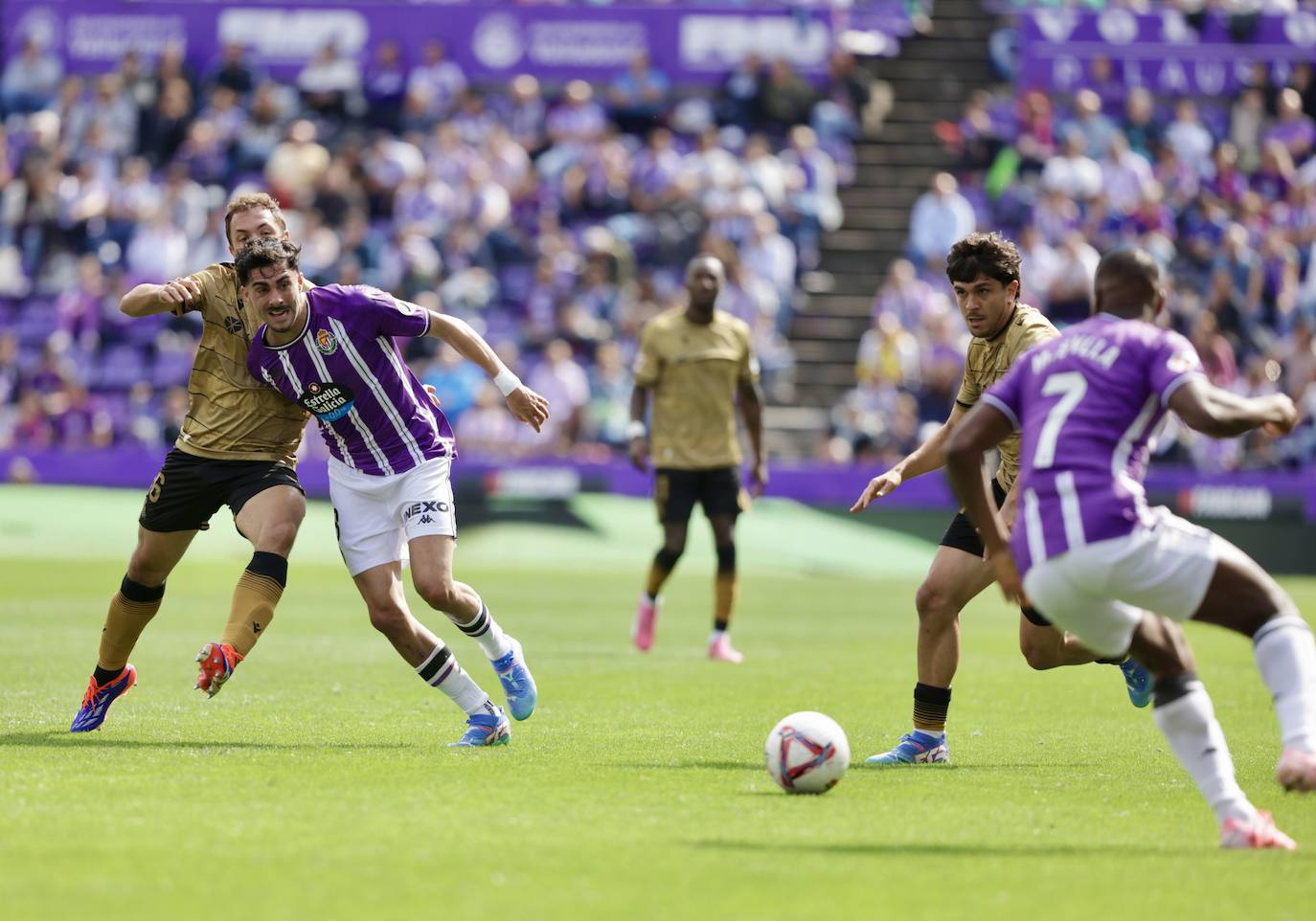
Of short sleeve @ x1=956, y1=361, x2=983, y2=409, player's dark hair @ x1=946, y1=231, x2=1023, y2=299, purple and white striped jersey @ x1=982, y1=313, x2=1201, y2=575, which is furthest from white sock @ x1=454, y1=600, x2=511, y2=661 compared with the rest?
purple and white striped jersey @ x1=982, y1=313, x2=1201, y2=575

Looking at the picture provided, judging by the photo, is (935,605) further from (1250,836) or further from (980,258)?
(1250,836)

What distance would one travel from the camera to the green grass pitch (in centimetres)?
562

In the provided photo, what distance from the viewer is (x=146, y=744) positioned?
28.7 feet

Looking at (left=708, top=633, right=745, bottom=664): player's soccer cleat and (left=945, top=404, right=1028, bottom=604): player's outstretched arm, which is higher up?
(left=945, top=404, right=1028, bottom=604): player's outstretched arm

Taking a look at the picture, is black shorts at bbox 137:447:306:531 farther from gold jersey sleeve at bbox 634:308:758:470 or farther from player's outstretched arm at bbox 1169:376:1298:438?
gold jersey sleeve at bbox 634:308:758:470

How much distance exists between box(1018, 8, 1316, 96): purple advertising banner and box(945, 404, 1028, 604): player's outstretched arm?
22974 mm

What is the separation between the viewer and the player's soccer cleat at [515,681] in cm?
934

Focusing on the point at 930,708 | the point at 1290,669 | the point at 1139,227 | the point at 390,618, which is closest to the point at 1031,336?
the point at 930,708

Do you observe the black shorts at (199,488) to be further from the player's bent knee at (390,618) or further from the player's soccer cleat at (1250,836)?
the player's soccer cleat at (1250,836)

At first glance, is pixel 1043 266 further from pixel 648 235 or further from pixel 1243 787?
pixel 1243 787

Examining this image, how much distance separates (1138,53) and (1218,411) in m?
23.9

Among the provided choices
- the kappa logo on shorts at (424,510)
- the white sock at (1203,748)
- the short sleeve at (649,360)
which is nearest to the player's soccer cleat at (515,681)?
the kappa logo on shorts at (424,510)

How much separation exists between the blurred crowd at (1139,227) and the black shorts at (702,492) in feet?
30.2

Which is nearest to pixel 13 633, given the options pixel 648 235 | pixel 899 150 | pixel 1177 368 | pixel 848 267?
pixel 1177 368
